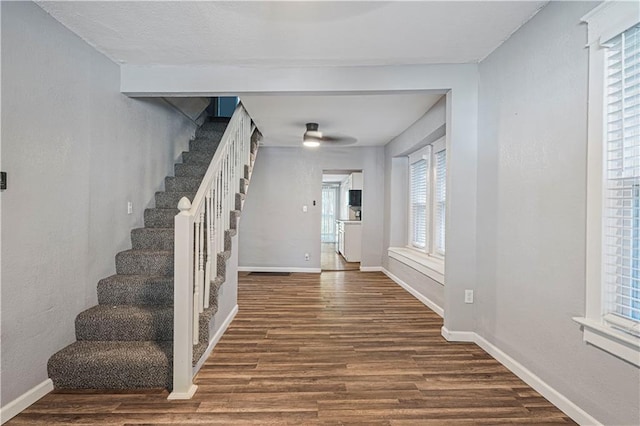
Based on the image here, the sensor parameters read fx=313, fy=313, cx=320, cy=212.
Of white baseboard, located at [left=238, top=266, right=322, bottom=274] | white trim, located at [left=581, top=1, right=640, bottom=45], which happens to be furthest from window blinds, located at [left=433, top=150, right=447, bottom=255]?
white trim, located at [left=581, top=1, right=640, bottom=45]

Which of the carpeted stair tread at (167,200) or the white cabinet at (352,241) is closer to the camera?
the carpeted stair tread at (167,200)

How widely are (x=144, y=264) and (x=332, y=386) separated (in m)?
1.91

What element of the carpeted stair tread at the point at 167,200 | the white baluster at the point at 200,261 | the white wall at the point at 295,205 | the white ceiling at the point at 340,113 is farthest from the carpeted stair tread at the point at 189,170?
the white wall at the point at 295,205

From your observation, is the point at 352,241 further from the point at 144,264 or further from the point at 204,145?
the point at 144,264

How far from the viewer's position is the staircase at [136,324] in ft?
6.59

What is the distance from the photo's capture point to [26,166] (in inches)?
74.0

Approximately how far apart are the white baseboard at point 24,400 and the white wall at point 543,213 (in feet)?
10.2

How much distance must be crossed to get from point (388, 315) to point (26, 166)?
3.33m

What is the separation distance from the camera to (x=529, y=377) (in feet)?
6.81

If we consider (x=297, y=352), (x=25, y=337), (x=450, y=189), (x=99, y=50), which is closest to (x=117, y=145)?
(x=99, y=50)

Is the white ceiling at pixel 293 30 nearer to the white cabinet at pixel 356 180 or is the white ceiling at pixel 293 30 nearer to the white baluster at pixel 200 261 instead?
the white baluster at pixel 200 261

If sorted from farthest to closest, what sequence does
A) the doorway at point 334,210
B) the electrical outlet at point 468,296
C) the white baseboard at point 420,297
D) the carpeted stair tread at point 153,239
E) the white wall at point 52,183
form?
1. the doorway at point 334,210
2. the white baseboard at point 420,297
3. the carpeted stair tread at point 153,239
4. the electrical outlet at point 468,296
5. the white wall at point 52,183

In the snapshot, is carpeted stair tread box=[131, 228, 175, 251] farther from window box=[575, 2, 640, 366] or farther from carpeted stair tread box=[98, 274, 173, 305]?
window box=[575, 2, 640, 366]

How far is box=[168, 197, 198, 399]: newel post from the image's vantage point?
6.34 feet
